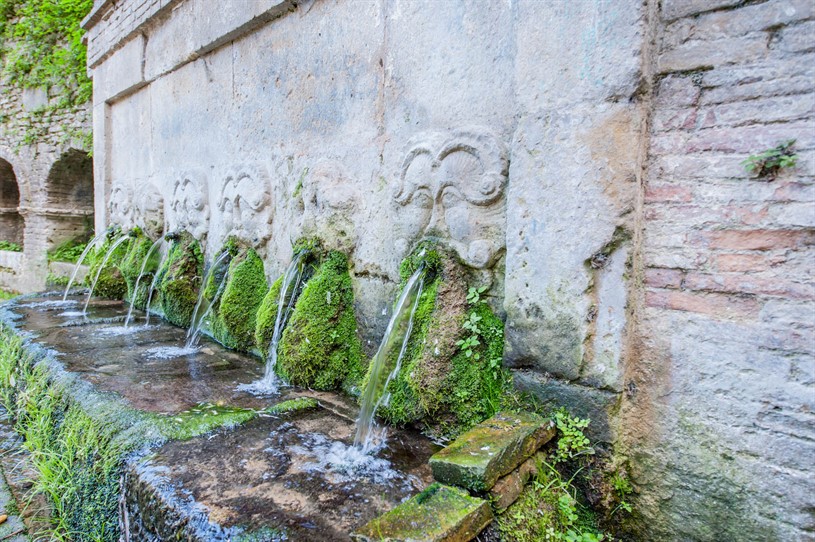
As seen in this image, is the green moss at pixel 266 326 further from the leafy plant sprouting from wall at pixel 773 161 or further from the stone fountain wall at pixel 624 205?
the leafy plant sprouting from wall at pixel 773 161

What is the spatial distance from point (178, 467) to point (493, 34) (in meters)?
2.31

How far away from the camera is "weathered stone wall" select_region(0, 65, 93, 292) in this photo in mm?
8492

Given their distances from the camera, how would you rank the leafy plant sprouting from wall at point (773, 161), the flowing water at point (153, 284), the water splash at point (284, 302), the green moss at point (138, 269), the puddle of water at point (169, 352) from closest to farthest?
1. the leafy plant sprouting from wall at point (773, 161)
2. the water splash at point (284, 302)
3. the puddle of water at point (169, 352)
4. the flowing water at point (153, 284)
5. the green moss at point (138, 269)

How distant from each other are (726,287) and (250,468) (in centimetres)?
185

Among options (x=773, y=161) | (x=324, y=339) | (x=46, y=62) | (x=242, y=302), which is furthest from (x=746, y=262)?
(x=46, y=62)

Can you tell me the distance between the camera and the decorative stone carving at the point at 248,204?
393 centimetres

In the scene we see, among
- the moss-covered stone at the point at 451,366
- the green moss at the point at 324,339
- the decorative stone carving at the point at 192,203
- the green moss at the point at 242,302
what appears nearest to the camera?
the moss-covered stone at the point at 451,366

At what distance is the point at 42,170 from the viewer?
877 centimetres

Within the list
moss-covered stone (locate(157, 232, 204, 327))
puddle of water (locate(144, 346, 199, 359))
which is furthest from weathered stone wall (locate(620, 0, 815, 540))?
moss-covered stone (locate(157, 232, 204, 327))

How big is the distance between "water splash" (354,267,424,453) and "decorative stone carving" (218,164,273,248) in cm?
176

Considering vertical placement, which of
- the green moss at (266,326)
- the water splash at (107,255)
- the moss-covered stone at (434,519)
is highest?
the water splash at (107,255)

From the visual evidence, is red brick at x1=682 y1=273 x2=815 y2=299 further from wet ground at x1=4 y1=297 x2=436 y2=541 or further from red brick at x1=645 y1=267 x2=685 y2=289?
wet ground at x1=4 y1=297 x2=436 y2=541

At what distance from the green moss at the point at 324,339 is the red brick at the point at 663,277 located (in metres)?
1.78

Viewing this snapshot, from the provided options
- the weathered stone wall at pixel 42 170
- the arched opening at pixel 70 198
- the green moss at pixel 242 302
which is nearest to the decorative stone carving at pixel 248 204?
the green moss at pixel 242 302
